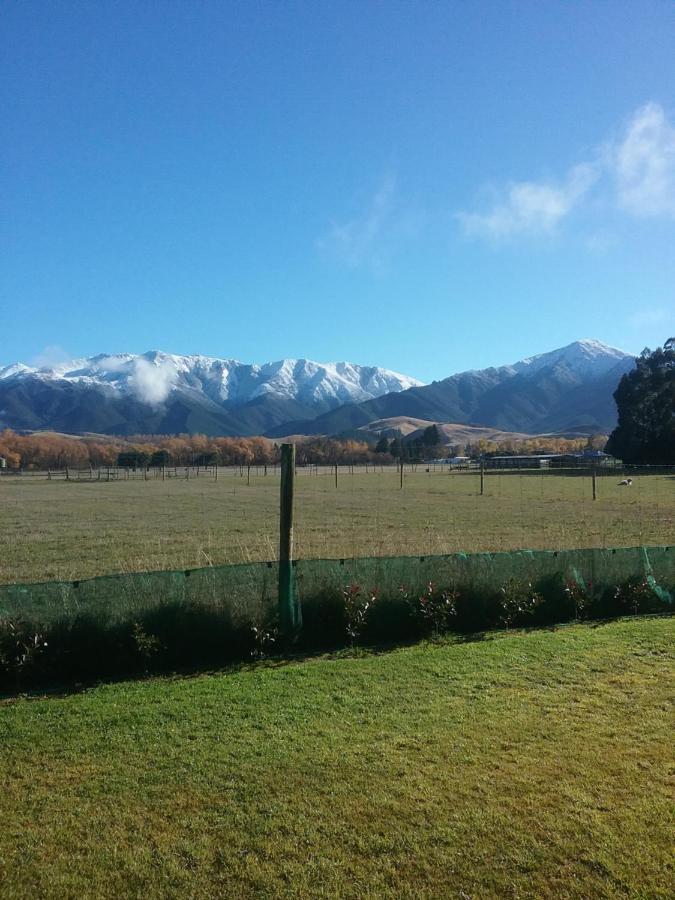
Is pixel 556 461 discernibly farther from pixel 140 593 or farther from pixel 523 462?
pixel 140 593

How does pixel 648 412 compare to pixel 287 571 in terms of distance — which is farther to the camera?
pixel 648 412

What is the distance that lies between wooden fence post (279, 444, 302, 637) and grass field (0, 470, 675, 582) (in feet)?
18.6

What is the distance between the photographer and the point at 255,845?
363cm

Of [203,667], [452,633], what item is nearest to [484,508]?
[452,633]

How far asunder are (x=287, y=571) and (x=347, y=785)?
3855mm

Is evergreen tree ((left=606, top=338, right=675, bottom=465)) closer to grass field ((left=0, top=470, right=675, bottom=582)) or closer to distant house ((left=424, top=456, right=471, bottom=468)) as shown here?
distant house ((left=424, top=456, right=471, bottom=468))

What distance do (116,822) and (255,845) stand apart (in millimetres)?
906

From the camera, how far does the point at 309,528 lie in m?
22.8

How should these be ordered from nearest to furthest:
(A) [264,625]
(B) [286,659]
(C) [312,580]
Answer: (B) [286,659], (A) [264,625], (C) [312,580]

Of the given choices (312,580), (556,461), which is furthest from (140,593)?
(556,461)

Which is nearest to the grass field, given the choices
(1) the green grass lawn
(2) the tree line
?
(1) the green grass lawn

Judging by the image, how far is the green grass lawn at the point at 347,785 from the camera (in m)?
3.39

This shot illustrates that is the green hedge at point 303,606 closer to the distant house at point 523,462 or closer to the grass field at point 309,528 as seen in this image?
the grass field at point 309,528

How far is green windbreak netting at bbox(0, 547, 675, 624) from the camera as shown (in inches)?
274
